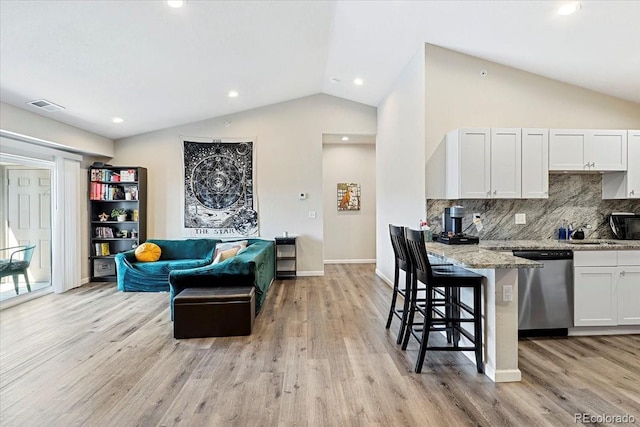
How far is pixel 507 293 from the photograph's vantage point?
2.56m

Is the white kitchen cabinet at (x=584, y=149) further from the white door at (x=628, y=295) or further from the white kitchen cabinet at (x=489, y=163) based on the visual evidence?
the white door at (x=628, y=295)

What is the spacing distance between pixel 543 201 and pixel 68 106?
19.9 feet

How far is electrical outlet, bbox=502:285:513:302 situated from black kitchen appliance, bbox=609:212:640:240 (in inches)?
90.0

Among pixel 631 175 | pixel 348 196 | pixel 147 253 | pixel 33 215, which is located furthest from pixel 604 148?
pixel 33 215

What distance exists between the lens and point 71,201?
5.60 metres

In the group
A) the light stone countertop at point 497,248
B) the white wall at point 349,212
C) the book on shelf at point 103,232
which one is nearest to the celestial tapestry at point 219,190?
the book on shelf at point 103,232

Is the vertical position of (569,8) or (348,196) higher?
(569,8)

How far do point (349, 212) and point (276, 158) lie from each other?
2.29 metres

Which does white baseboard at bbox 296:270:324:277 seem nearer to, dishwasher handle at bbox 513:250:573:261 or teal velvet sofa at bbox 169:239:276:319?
teal velvet sofa at bbox 169:239:276:319

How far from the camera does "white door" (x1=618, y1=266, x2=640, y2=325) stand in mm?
3299

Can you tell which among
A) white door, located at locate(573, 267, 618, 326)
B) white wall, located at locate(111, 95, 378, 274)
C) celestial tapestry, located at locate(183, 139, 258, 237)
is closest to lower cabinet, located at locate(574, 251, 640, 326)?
white door, located at locate(573, 267, 618, 326)

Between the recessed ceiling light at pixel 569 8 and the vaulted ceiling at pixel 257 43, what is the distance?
5cm

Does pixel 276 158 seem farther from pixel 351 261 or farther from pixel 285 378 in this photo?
pixel 285 378

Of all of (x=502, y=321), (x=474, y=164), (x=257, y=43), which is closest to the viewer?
(x=502, y=321)
